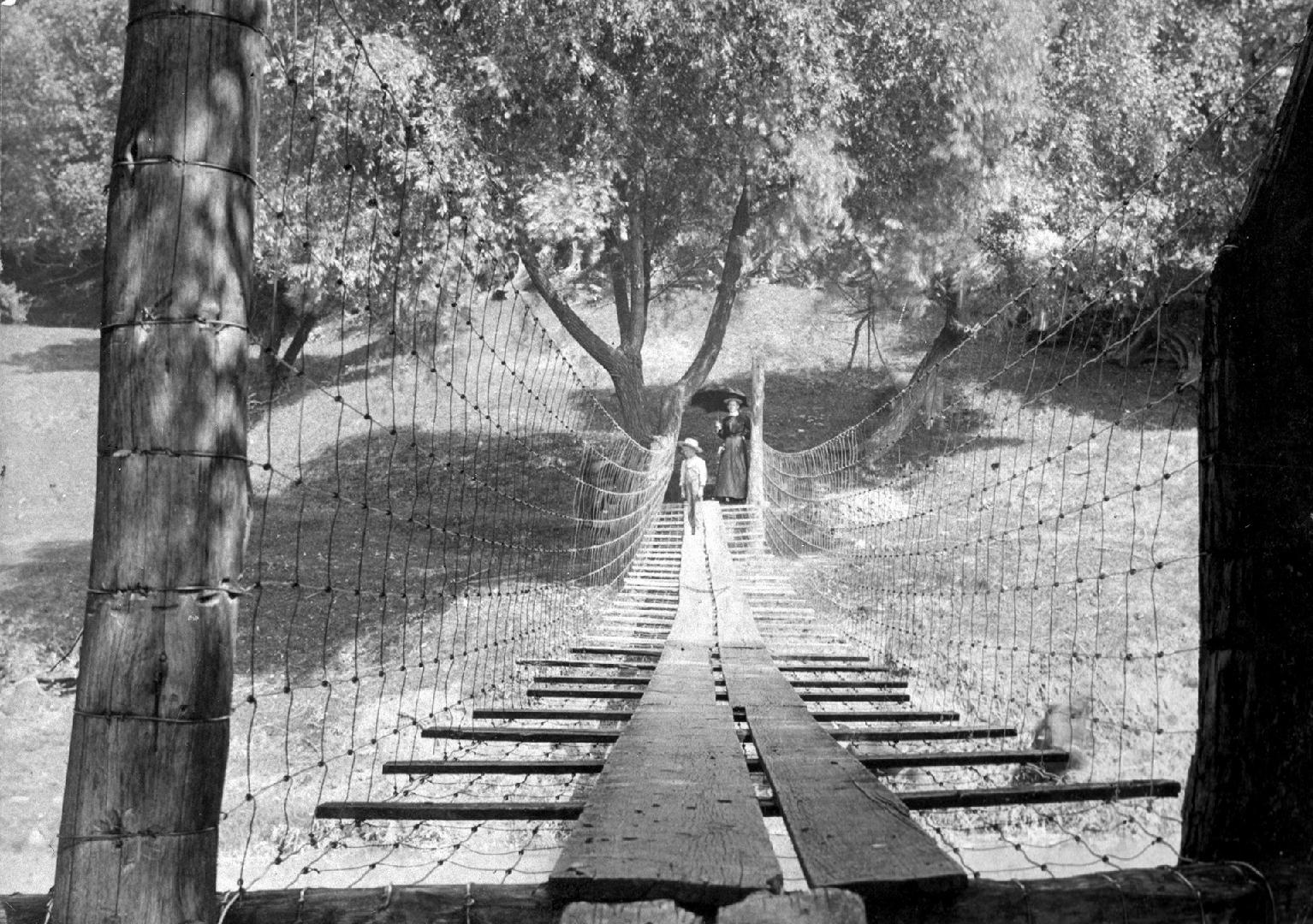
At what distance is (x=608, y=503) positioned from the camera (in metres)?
12.3

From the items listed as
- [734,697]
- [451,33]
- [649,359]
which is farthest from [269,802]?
[649,359]

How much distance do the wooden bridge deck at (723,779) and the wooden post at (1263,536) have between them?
414 millimetres

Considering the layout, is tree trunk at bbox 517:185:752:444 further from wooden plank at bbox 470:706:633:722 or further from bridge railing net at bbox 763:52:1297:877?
wooden plank at bbox 470:706:633:722

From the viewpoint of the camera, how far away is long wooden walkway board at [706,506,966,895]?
1.69 m

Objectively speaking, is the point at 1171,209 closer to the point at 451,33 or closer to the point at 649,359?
the point at 451,33

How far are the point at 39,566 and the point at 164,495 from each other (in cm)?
1180

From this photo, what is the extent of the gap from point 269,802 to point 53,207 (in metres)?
16.8

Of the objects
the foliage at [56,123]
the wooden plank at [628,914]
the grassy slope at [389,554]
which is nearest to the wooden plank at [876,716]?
the grassy slope at [389,554]

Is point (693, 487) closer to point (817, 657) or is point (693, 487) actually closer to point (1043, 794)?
point (817, 657)

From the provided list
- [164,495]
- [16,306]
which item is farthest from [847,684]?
[16,306]

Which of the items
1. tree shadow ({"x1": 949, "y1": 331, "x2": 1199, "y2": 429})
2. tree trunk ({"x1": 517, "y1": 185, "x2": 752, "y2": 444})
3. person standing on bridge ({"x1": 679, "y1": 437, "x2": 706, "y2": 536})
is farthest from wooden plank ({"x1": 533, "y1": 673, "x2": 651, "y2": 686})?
tree shadow ({"x1": 949, "y1": 331, "x2": 1199, "y2": 429})

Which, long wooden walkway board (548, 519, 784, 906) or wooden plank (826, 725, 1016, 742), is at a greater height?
long wooden walkway board (548, 519, 784, 906)

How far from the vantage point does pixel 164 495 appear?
1.49 m

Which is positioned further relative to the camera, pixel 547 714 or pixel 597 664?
pixel 597 664
